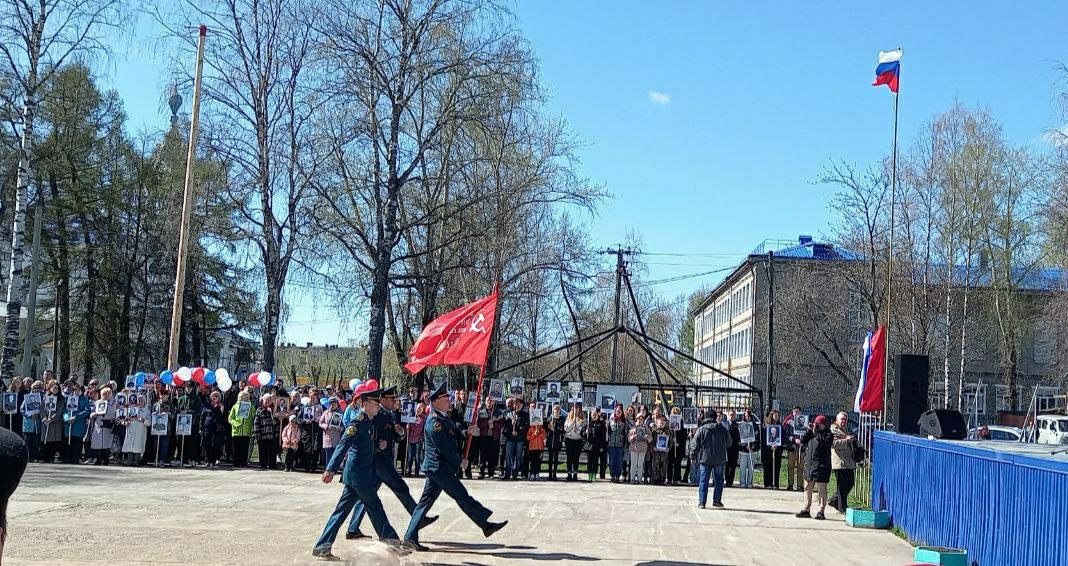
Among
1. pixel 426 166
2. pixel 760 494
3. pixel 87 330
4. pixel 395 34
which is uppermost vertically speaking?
pixel 395 34

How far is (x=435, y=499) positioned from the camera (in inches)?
453

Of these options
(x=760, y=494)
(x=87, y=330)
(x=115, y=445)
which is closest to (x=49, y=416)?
(x=115, y=445)

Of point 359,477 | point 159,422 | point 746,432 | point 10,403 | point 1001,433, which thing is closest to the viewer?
point 359,477

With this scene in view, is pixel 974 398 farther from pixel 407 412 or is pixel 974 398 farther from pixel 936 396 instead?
pixel 407 412

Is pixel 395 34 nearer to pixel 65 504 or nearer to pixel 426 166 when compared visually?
pixel 426 166

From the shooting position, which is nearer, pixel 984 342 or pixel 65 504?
pixel 65 504

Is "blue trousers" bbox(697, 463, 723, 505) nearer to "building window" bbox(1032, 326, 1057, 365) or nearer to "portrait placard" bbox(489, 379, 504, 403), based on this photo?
"portrait placard" bbox(489, 379, 504, 403)

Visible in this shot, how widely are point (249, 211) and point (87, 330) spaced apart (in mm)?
21937

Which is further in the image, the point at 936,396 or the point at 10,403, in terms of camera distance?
the point at 936,396

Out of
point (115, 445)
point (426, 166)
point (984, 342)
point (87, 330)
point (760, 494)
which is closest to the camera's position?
point (760, 494)

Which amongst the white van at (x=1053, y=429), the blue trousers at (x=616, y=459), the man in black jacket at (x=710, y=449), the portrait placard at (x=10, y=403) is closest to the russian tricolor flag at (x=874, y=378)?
the man in black jacket at (x=710, y=449)

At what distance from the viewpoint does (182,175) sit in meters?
40.6

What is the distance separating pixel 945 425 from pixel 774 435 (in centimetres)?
931

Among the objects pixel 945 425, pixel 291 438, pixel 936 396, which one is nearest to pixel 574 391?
pixel 291 438
